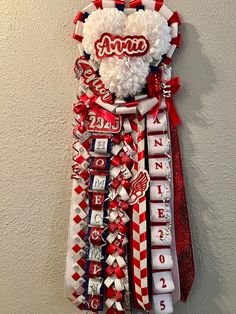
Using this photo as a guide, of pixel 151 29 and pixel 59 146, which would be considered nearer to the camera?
pixel 151 29

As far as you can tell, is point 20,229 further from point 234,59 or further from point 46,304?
point 234,59

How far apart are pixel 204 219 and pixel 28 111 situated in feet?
2.01

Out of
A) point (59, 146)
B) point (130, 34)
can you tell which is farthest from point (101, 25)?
point (59, 146)

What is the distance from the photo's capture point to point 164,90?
0.98 m

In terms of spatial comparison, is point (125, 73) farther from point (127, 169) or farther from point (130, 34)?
point (127, 169)

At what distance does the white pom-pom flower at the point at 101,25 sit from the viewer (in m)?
0.95

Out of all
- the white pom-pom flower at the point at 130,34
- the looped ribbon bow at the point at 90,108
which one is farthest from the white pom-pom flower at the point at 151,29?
the looped ribbon bow at the point at 90,108

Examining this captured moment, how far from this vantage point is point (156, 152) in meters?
0.98

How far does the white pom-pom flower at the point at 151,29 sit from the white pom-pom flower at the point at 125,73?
32mm

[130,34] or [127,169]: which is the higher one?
[130,34]

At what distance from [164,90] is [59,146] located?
35cm

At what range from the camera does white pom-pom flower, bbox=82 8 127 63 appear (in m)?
0.95

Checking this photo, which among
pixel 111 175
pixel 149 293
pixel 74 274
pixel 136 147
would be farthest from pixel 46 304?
pixel 136 147

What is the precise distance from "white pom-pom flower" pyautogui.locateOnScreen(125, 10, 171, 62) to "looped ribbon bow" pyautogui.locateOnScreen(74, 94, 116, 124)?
0.18 meters
